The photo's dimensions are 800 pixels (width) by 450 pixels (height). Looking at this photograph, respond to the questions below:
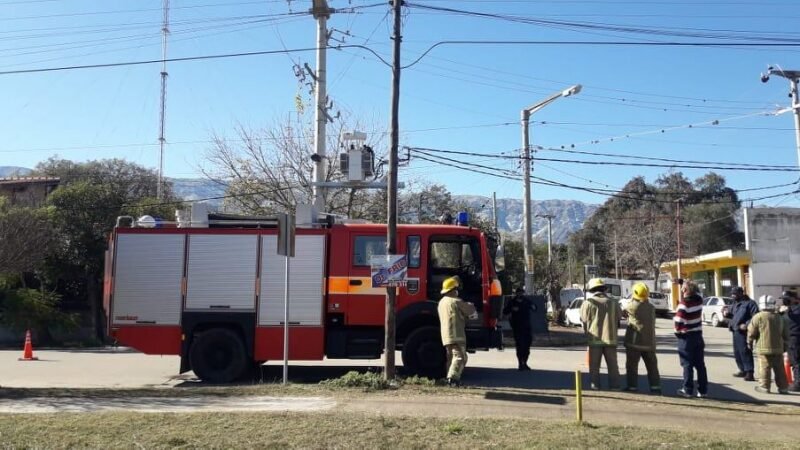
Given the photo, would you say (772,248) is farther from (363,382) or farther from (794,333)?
(363,382)

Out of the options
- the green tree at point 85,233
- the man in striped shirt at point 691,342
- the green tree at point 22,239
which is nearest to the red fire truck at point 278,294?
the green tree at point 22,239

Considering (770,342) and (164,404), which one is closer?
(164,404)

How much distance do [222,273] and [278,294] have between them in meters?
1.08

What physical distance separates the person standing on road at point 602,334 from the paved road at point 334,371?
0.73 m

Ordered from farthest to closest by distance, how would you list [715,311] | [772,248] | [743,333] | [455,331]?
1. [715,311]
2. [772,248]
3. [743,333]
4. [455,331]

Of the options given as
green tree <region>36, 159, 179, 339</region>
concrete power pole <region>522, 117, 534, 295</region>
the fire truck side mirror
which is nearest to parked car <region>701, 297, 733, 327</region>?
concrete power pole <region>522, 117, 534, 295</region>

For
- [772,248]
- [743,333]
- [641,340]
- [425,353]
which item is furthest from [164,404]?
[772,248]

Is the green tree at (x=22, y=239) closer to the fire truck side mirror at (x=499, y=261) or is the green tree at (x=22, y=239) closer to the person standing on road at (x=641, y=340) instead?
the fire truck side mirror at (x=499, y=261)

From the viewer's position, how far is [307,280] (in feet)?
38.8

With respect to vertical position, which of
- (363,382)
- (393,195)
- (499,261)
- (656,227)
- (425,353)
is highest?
(656,227)

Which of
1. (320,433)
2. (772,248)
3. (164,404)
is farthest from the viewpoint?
(772,248)

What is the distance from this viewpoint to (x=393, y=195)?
11.0 meters

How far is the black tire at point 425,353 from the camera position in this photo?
11500 mm

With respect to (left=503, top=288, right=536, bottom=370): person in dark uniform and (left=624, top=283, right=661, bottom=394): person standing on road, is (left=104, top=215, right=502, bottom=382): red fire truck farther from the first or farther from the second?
(left=624, top=283, right=661, bottom=394): person standing on road
